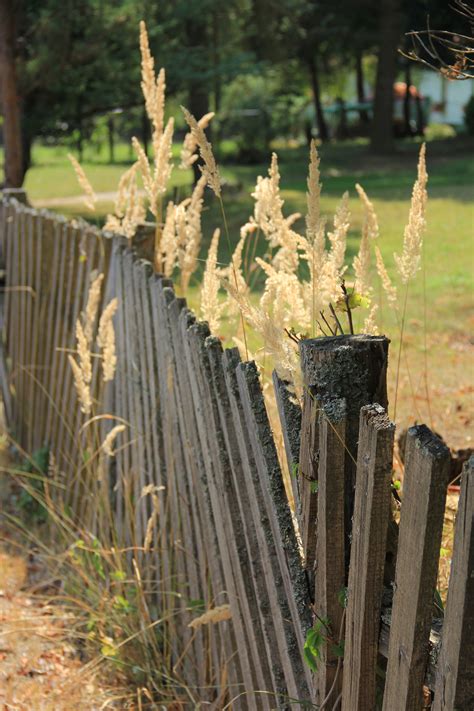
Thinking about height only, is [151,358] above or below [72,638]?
above

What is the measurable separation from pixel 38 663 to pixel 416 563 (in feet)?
8.53

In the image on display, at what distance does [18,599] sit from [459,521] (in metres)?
3.36

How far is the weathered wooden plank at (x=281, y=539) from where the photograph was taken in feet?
7.46

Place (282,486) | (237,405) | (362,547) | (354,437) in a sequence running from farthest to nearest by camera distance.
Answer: (237,405) → (282,486) → (354,437) → (362,547)

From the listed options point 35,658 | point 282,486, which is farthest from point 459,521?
point 35,658

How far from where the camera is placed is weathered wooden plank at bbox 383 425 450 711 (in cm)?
158

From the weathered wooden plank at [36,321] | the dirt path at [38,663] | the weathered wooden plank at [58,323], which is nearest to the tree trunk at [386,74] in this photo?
the weathered wooden plank at [36,321]

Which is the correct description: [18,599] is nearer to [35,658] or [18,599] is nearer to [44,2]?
[35,658]

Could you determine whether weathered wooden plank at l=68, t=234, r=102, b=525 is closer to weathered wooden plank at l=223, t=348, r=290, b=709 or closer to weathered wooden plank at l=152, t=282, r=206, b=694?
weathered wooden plank at l=152, t=282, r=206, b=694

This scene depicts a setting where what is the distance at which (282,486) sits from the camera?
7.70 feet

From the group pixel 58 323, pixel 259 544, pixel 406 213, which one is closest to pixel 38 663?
pixel 259 544

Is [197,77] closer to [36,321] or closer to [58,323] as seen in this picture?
[36,321]

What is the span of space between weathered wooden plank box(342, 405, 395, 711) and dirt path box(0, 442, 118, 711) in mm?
1370

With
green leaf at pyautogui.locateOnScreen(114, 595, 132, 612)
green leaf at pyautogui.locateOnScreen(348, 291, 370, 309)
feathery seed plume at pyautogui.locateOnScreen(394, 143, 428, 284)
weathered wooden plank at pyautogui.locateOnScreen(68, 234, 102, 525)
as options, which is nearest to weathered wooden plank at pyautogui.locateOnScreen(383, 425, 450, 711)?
green leaf at pyautogui.locateOnScreen(348, 291, 370, 309)
